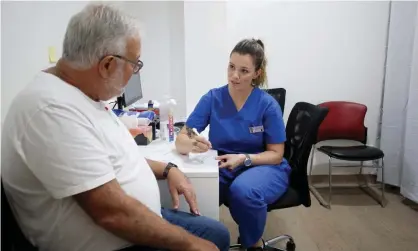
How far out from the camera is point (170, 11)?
3244 mm

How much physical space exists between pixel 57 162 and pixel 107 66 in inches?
12.2

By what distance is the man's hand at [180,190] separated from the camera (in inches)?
51.6

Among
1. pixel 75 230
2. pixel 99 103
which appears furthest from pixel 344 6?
pixel 75 230

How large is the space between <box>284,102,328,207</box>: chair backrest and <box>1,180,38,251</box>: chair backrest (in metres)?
1.28

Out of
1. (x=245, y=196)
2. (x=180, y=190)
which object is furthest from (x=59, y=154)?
(x=245, y=196)

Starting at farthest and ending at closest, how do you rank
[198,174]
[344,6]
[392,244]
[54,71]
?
1. [344,6]
2. [392,244]
3. [198,174]
4. [54,71]

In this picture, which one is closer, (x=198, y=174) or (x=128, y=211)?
(x=128, y=211)

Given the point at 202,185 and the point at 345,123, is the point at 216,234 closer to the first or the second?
the point at 202,185

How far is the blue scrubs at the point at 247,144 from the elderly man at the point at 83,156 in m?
0.53

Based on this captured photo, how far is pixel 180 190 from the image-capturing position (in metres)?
1.31

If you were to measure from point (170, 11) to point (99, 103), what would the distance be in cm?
241

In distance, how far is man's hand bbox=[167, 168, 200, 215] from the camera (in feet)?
4.30

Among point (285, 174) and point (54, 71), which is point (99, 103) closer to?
point (54, 71)

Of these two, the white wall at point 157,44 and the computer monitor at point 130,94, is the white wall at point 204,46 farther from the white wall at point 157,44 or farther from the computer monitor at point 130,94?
the computer monitor at point 130,94
